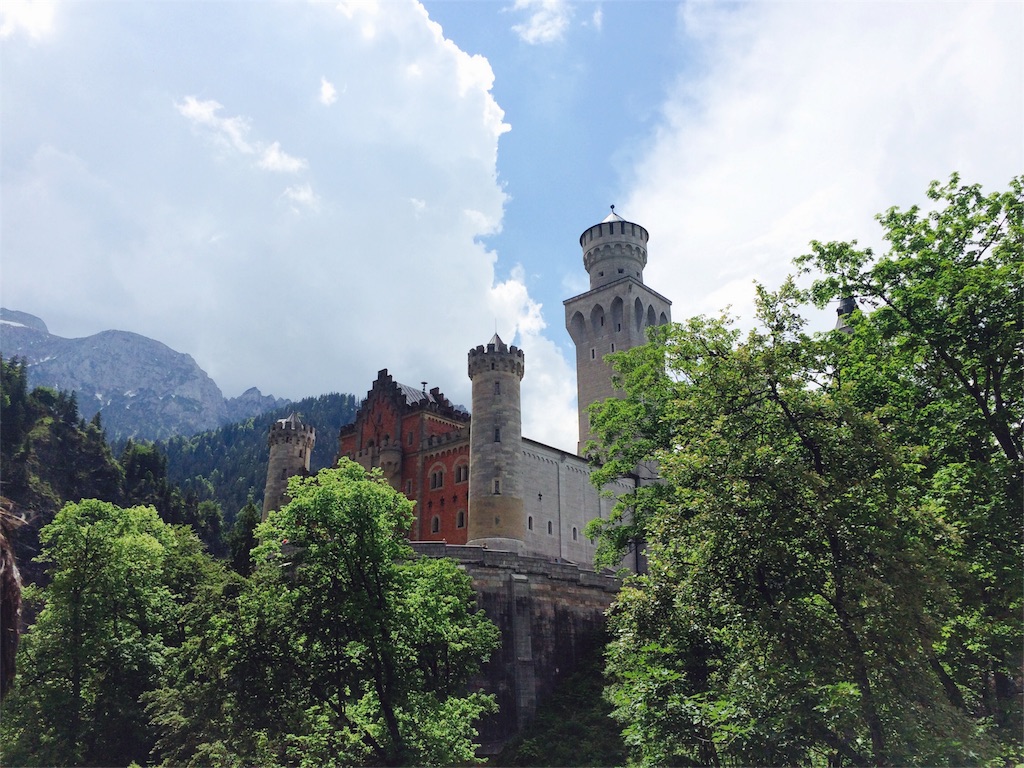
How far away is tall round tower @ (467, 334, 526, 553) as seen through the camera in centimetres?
4869

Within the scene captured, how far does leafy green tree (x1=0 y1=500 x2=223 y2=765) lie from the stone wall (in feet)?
40.9

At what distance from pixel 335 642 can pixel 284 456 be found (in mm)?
44877

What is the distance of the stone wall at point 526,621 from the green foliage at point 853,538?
16.8m

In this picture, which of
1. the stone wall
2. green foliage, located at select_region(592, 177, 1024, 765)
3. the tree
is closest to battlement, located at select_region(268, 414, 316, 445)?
the stone wall

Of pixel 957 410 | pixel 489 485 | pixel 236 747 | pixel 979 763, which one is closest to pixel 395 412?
pixel 489 485

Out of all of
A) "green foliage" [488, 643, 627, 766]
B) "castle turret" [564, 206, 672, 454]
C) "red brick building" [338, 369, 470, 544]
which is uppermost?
"castle turret" [564, 206, 672, 454]

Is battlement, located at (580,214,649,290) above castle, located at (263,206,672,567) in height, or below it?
above

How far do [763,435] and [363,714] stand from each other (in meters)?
15.4

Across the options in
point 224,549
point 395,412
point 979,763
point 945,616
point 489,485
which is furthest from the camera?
point 224,549

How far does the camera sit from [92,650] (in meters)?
30.4

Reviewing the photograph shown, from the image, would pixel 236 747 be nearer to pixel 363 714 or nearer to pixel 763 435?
pixel 363 714

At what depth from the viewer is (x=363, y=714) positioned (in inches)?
952

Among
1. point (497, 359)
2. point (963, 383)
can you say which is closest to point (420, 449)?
point (497, 359)

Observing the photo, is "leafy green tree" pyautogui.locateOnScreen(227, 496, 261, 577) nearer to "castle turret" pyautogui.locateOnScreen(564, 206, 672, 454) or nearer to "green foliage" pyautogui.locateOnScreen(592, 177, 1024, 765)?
"castle turret" pyautogui.locateOnScreen(564, 206, 672, 454)
